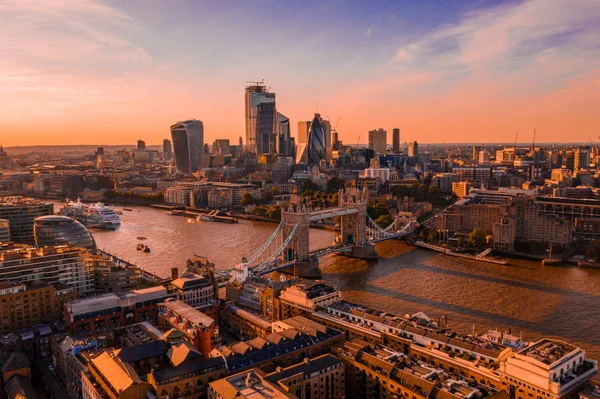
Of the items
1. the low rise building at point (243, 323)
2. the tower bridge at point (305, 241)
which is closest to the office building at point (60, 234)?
the tower bridge at point (305, 241)

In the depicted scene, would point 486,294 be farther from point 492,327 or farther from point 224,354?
point 224,354

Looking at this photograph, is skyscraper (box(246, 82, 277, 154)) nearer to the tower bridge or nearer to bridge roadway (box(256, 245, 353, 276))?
the tower bridge

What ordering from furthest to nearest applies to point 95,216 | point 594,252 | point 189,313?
point 95,216 < point 594,252 < point 189,313

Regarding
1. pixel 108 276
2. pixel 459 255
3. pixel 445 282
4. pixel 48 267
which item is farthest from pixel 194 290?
pixel 459 255

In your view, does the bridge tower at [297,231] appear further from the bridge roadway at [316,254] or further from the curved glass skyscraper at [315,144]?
the curved glass skyscraper at [315,144]

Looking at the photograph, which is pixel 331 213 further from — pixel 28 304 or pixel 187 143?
pixel 187 143

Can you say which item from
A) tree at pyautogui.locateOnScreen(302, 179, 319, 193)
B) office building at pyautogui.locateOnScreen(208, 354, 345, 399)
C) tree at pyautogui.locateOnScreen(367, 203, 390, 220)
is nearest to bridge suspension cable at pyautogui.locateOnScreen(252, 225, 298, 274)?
office building at pyautogui.locateOnScreen(208, 354, 345, 399)
